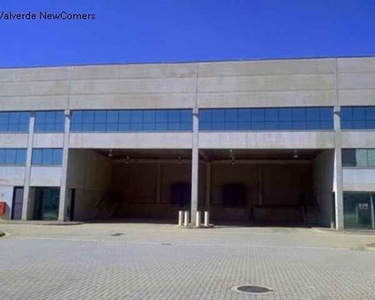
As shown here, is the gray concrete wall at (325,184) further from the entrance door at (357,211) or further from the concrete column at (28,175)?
the concrete column at (28,175)

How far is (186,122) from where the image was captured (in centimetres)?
3462

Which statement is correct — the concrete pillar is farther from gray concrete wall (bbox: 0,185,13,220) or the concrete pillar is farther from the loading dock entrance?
gray concrete wall (bbox: 0,185,13,220)

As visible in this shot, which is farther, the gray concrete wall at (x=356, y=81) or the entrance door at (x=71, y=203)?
the entrance door at (x=71, y=203)

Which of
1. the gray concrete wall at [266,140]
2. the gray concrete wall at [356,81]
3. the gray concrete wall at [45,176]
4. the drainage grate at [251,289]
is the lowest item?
the drainage grate at [251,289]

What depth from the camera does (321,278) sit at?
10914 mm

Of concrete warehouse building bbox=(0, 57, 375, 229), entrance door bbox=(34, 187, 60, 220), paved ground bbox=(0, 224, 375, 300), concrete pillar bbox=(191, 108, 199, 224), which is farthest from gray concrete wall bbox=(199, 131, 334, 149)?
paved ground bbox=(0, 224, 375, 300)

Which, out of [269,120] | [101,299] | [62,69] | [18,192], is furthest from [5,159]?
[101,299]

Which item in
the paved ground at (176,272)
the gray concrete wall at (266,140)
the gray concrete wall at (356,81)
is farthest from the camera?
the gray concrete wall at (266,140)

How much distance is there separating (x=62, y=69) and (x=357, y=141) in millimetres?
24364

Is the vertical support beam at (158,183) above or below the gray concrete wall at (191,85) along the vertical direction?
below

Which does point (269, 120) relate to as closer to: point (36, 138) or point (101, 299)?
point (36, 138)

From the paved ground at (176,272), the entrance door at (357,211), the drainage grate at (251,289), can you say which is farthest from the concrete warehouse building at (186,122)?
the drainage grate at (251,289)

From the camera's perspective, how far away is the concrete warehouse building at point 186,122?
32.4 meters

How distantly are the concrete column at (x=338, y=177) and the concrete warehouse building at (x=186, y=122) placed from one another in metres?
0.07
